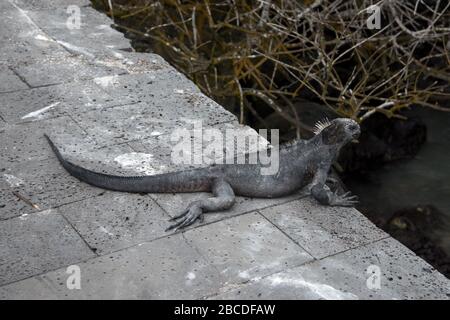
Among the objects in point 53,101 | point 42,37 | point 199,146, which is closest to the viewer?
point 199,146

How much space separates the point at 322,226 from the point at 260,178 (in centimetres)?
45

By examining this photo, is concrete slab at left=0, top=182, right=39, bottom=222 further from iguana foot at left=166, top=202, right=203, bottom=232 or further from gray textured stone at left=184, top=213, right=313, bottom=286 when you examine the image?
gray textured stone at left=184, top=213, right=313, bottom=286

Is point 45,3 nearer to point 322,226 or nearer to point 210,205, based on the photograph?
point 210,205

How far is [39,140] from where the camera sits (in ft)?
15.6

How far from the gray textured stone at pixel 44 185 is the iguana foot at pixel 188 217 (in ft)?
1.74

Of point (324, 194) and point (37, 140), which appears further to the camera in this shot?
point (37, 140)

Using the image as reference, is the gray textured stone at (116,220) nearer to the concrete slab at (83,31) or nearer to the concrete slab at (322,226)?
the concrete slab at (322,226)

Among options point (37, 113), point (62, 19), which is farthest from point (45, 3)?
point (37, 113)

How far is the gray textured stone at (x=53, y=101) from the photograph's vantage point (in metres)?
5.07

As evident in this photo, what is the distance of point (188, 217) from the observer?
395 cm

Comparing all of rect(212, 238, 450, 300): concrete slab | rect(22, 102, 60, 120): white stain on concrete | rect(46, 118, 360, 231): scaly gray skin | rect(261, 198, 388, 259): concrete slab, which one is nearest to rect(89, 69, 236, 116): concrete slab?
rect(22, 102, 60, 120): white stain on concrete

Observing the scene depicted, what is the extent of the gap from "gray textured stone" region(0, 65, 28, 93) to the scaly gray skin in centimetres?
133
